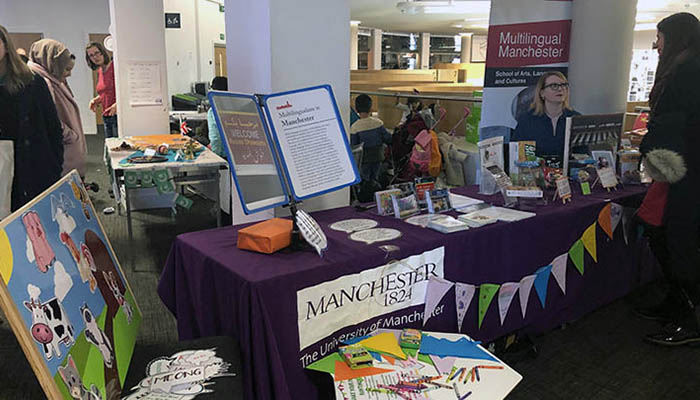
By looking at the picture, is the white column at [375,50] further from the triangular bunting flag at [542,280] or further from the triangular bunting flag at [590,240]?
the triangular bunting flag at [542,280]

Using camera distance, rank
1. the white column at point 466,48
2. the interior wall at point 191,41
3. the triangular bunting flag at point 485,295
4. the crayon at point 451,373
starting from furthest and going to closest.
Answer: the white column at point 466,48 < the interior wall at point 191,41 < the triangular bunting flag at point 485,295 < the crayon at point 451,373

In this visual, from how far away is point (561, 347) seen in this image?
2580 mm

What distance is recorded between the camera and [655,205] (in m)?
2.66

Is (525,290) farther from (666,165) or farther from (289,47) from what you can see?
(289,47)

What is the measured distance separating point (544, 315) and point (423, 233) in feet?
3.03

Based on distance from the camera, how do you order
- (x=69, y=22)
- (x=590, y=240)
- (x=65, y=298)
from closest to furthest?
(x=65, y=298), (x=590, y=240), (x=69, y=22)

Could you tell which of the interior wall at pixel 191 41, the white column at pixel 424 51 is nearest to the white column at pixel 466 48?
the white column at pixel 424 51

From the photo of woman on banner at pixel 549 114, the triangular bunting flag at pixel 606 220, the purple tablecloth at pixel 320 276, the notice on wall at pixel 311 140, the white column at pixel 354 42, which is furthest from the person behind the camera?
the white column at pixel 354 42

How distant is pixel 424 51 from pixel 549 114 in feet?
50.7

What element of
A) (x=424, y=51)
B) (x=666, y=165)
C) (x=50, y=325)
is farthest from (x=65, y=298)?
(x=424, y=51)

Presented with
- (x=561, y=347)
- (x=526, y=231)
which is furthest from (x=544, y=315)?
(x=526, y=231)

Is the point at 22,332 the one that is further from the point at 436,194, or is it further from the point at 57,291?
the point at 436,194

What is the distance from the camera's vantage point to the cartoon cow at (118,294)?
1554 millimetres

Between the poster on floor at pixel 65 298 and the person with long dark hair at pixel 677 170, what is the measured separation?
2.43 metres
